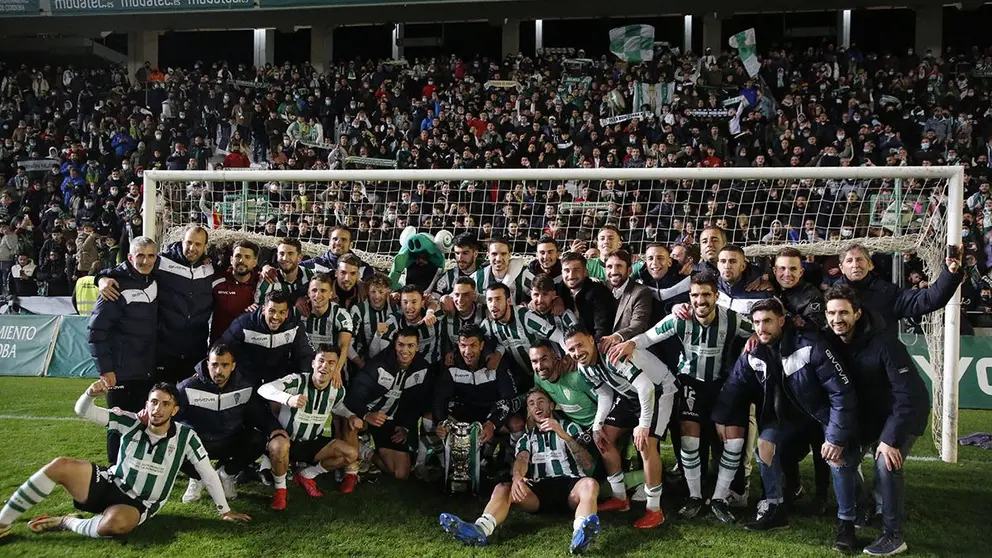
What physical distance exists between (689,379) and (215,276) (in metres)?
3.43

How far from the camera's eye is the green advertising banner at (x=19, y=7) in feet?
65.2

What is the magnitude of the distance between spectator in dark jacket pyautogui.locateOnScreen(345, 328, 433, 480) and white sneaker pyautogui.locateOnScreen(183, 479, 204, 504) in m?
1.06

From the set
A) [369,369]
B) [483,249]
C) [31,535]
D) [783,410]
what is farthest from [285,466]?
[483,249]

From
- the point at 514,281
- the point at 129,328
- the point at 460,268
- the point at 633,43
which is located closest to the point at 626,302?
the point at 514,281

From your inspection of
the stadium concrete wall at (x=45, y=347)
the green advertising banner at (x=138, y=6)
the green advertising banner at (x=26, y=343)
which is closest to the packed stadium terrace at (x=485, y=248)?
the green advertising banner at (x=138, y=6)

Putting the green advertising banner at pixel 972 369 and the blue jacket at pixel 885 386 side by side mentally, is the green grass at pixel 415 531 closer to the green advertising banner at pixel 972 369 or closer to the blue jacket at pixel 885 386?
the blue jacket at pixel 885 386

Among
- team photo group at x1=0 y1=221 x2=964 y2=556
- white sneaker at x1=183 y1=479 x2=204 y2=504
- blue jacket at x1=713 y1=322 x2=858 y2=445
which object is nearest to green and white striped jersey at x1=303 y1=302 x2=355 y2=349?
team photo group at x1=0 y1=221 x2=964 y2=556

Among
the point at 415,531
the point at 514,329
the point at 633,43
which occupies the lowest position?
the point at 415,531

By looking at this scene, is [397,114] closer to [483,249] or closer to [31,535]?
[483,249]

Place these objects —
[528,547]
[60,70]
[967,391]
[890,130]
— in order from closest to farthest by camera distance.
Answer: [528,547], [967,391], [890,130], [60,70]

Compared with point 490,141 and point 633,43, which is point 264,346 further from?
point 633,43

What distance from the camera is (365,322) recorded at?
18.5ft

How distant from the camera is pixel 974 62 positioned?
637 inches

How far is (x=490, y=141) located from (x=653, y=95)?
149 inches
